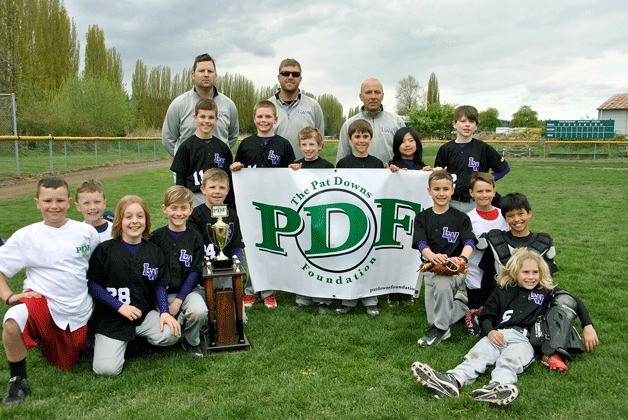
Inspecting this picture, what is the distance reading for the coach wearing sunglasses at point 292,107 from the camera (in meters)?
5.80

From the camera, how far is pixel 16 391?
3.39m

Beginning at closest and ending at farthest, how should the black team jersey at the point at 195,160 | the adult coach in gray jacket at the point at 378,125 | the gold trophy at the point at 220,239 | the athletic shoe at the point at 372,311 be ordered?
the gold trophy at the point at 220,239
the athletic shoe at the point at 372,311
the black team jersey at the point at 195,160
the adult coach in gray jacket at the point at 378,125

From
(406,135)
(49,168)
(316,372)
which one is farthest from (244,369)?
(49,168)

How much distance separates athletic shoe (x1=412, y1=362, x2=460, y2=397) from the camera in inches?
132

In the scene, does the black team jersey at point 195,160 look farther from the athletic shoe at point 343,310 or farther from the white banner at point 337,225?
the athletic shoe at point 343,310

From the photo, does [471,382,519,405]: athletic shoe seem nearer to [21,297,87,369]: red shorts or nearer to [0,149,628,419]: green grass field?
[0,149,628,419]: green grass field

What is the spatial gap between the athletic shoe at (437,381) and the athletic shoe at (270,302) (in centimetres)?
218

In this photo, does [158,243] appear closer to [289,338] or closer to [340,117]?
[289,338]

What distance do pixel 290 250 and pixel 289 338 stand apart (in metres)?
1.12

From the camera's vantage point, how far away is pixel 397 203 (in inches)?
206

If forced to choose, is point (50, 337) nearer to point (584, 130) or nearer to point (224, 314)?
point (224, 314)

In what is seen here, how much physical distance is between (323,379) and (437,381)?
80cm

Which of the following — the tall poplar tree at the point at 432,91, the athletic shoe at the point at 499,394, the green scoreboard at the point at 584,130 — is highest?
the tall poplar tree at the point at 432,91

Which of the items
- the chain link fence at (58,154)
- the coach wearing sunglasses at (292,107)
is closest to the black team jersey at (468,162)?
the coach wearing sunglasses at (292,107)
